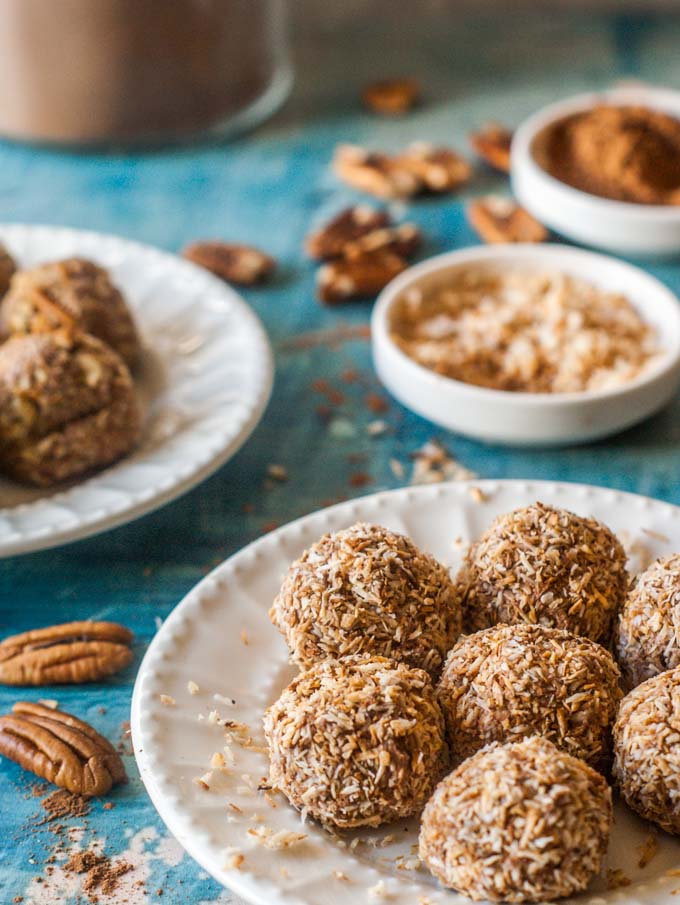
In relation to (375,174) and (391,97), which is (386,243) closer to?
(375,174)

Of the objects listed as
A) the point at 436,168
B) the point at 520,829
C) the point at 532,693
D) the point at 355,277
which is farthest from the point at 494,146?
the point at 520,829

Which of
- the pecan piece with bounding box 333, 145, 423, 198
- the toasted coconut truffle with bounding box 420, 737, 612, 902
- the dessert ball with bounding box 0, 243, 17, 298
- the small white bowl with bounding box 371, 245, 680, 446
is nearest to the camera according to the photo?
the toasted coconut truffle with bounding box 420, 737, 612, 902

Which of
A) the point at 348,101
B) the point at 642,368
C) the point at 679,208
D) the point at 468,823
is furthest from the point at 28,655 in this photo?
the point at 348,101

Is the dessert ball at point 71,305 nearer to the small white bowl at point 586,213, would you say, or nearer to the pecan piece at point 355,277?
the pecan piece at point 355,277

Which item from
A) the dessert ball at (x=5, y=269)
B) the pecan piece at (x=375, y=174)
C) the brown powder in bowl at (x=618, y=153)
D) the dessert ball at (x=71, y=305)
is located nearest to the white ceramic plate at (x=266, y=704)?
the dessert ball at (x=71, y=305)

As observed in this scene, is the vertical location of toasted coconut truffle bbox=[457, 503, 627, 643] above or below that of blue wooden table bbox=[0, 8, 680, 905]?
above

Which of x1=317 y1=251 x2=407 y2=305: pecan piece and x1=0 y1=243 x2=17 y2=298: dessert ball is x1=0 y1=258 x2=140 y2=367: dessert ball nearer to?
x1=0 y1=243 x2=17 y2=298: dessert ball

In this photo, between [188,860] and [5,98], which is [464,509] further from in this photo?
[5,98]

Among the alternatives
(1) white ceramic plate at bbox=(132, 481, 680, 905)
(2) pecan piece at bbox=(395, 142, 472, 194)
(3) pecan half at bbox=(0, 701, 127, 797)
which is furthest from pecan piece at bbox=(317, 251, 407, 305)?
(3) pecan half at bbox=(0, 701, 127, 797)
